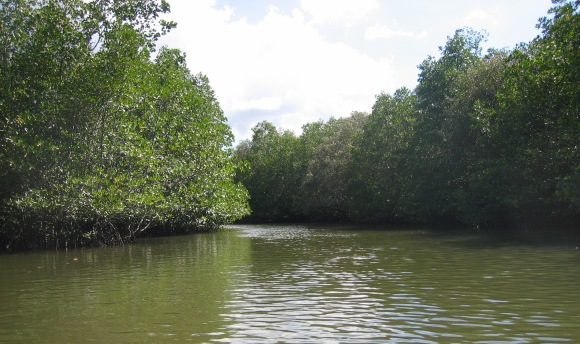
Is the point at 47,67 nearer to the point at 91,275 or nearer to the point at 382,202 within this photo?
the point at 91,275

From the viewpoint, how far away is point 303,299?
446 inches

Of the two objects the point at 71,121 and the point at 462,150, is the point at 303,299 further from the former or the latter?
the point at 462,150

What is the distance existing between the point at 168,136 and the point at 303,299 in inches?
939

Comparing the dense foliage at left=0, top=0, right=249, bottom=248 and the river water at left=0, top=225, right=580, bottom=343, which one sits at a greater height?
the dense foliage at left=0, top=0, right=249, bottom=248

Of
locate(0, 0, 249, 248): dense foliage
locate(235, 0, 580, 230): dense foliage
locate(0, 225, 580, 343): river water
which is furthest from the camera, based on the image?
locate(235, 0, 580, 230): dense foliage

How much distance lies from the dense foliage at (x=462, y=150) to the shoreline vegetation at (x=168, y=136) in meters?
0.13

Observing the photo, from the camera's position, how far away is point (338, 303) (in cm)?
1084

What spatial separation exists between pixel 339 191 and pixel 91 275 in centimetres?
4858

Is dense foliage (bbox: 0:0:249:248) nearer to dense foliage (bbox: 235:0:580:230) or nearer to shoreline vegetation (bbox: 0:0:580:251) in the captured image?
shoreline vegetation (bbox: 0:0:580:251)

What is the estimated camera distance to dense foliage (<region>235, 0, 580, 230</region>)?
28.3 metres

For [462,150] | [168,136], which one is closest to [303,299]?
[168,136]

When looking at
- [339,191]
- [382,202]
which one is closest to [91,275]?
[382,202]

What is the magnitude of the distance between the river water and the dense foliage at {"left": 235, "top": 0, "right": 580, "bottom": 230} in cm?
1180

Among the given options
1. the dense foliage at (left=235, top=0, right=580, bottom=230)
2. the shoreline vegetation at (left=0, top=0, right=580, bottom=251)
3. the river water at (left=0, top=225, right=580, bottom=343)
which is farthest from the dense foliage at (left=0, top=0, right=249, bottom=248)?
the dense foliage at (left=235, top=0, right=580, bottom=230)
